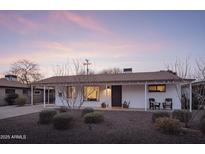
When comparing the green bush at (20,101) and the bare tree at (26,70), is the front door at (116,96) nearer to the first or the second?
the green bush at (20,101)

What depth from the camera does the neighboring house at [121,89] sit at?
1542 cm

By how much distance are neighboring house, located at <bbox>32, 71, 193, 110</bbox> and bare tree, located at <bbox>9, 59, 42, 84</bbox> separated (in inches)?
770

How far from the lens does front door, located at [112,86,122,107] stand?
57.2ft

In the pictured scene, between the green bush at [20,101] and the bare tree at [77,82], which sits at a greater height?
the bare tree at [77,82]

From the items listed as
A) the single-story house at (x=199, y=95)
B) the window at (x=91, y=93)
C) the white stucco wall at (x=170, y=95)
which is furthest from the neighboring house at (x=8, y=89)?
the single-story house at (x=199, y=95)

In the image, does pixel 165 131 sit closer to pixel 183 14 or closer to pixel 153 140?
pixel 153 140

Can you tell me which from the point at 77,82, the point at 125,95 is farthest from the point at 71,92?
the point at 125,95

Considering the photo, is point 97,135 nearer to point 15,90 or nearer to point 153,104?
point 153,104

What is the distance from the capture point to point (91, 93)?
1789 centimetres

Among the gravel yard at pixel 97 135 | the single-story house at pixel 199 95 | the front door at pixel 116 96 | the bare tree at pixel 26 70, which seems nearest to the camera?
the gravel yard at pixel 97 135

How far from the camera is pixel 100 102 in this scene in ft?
58.2

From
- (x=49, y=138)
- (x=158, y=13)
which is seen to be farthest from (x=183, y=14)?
(x=49, y=138)

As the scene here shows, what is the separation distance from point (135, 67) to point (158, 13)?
10.9 meters

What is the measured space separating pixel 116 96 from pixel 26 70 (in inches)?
991
